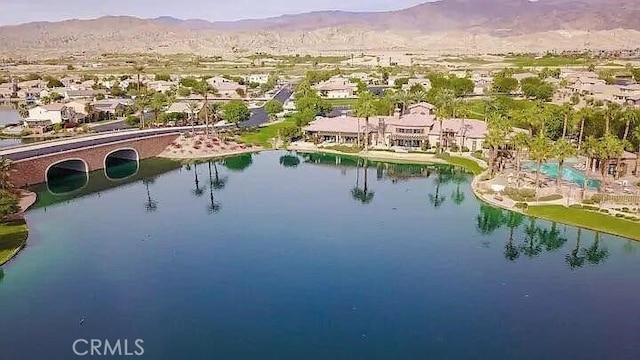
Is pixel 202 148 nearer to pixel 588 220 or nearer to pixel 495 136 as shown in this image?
pixel 495 136

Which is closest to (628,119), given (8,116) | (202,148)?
(202,148)

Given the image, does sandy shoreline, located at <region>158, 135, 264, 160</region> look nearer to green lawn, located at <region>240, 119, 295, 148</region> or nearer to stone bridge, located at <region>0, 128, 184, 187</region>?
stone bridge, located at <region>0, 128, 184, 187</region>

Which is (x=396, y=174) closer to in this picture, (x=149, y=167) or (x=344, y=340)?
(x=149, y=167)

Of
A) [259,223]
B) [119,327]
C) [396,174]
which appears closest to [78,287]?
[119,327]

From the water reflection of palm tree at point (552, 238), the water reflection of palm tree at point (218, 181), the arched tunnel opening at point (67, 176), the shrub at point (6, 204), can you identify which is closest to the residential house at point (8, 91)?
the arched tunnel opening at point (67, 176)

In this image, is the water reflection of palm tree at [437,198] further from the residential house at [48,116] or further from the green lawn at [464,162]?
the residential house at [48,116]

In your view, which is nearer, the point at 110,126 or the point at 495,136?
the point at 495,136
